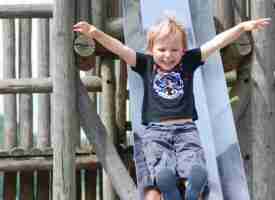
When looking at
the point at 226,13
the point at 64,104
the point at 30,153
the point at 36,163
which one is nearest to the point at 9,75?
the point at 30,153

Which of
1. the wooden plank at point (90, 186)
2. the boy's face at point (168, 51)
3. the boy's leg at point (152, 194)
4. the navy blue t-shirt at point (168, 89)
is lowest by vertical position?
the wooden plank at point (90, 186)

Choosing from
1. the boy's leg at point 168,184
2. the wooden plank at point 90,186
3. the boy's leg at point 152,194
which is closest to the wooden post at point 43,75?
the wooden plank at point 90,186

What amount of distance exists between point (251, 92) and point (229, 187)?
0.87 m

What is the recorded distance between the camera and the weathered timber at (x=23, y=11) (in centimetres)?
639

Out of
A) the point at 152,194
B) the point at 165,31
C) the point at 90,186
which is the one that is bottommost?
the point at 90,186

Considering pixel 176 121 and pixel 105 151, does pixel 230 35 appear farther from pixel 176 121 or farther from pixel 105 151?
pixel 105 151

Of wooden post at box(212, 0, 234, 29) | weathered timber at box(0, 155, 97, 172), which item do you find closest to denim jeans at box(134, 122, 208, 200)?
wooden post at box(212, 0, 234, 29)

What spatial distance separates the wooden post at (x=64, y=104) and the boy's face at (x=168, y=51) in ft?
2.32

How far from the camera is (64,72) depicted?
16.5 ft

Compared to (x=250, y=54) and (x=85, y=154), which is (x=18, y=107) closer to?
(x=85, y=154)

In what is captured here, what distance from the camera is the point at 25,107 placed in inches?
278

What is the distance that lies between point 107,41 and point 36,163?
8.03ft

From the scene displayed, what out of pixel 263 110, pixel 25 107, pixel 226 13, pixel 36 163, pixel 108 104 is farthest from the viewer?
pixel 25 107

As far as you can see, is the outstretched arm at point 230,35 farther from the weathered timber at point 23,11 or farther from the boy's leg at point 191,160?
the weathered timber at point 23,11
